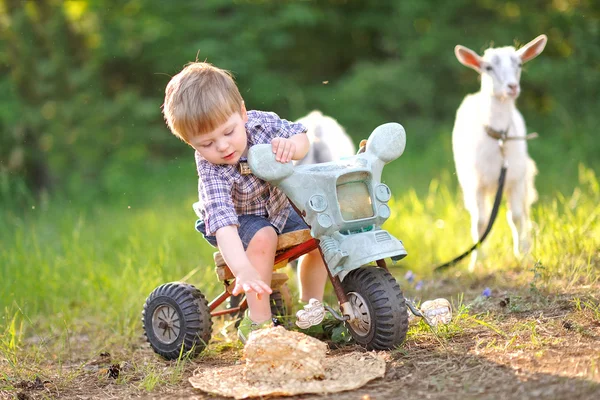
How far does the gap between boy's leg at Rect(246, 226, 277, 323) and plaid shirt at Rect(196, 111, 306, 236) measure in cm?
16

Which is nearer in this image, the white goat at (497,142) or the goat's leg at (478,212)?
the white goat at (497,142)

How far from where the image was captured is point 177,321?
3.31 m

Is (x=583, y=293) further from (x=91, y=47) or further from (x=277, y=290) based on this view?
(x=91, y=47)

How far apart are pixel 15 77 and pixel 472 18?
6912 millimetres

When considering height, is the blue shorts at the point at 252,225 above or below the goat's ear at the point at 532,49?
below

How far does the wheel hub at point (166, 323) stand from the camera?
10.9 ft

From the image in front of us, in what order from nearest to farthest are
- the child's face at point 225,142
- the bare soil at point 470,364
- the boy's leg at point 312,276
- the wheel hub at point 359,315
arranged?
the bare soil at point 470,364 < the wheel hub at point 359,315 < the child's face at point 225,142 < the boy's leg at point 312,276

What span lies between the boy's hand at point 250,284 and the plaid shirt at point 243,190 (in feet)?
0.84

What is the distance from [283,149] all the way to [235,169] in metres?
0.31

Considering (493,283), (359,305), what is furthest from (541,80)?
(359,305)

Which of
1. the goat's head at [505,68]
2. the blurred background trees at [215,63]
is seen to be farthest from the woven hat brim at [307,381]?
the blurred background trees at [215,63]

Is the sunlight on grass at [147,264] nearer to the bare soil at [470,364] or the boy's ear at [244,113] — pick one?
the bare soil at [470,364]

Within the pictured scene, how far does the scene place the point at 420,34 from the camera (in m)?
11.6

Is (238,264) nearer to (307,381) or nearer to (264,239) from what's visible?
(264,239)
